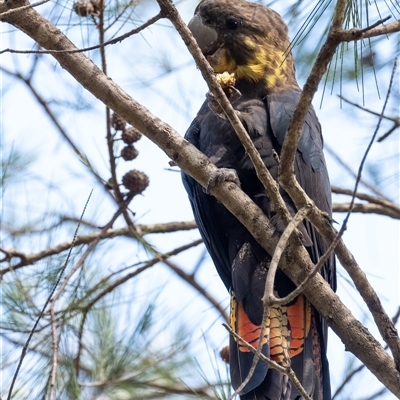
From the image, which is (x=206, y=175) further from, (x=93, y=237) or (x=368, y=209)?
(x=368, y=209)

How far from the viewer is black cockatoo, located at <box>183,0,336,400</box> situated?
223cm

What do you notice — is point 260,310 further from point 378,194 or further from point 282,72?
point 378,194

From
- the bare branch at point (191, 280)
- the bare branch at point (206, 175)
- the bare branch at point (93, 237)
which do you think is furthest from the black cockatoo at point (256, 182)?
the bare branch at point (191, 280)

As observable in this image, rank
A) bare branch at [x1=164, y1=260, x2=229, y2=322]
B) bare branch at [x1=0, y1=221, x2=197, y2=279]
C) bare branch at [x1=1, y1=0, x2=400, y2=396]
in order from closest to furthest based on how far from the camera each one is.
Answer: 1. bare branch at [x1=1, y1=0, x2=400, y2=396]
2. bare branch at [x1=0, y1=221, x2=197, y2=279]
3. bare branch at [x1=164, y1=260, x2=229, y2=322]

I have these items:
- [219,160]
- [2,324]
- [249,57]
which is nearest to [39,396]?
[2,324]

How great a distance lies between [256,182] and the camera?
2322mm

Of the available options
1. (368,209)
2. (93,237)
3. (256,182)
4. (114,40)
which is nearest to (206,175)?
(256,182)

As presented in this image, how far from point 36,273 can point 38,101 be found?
0.98m

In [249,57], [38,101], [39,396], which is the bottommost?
[39,396]

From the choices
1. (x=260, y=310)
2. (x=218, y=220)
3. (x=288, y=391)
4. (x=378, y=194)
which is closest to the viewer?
(x=288, y=391)

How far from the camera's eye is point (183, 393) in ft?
9.77

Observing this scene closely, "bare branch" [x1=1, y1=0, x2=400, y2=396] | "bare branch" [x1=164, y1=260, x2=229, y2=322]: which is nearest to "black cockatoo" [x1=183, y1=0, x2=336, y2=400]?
"bare branch" [x1=1, y1=0, x2=400, y2=396]

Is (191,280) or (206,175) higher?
(191,280)

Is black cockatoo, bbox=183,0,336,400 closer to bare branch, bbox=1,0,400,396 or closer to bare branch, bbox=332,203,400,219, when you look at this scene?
bare branch, bbox=1,0,400,396
